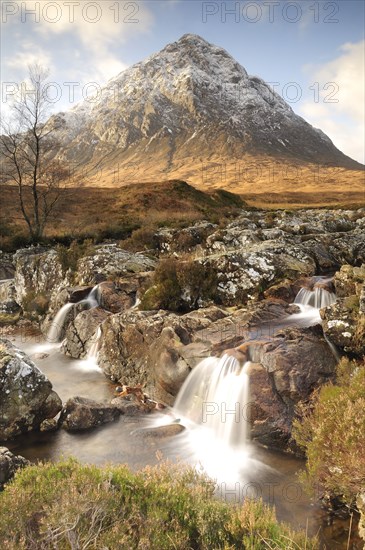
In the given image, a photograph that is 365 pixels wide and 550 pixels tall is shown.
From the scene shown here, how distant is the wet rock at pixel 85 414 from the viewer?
11.1 metres

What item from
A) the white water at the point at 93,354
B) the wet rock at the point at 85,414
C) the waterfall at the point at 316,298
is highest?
the waterfall at the point at 316,298

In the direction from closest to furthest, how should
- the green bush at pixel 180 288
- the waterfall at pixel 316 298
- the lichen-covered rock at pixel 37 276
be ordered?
the waterfall at pixel 316 298 → the green bush at pixel 180 288 → the lichen-covered rock at pixel 37 276

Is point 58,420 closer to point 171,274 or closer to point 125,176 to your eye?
point 171,274

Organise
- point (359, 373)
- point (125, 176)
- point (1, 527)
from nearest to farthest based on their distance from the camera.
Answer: point (1, 527)
point (359, 373)
point (125, 176)

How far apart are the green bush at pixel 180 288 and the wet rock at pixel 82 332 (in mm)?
2254

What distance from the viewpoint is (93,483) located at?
19.5ft

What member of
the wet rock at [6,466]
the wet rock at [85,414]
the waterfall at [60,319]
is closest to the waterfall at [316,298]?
the wet rock at [85,414]

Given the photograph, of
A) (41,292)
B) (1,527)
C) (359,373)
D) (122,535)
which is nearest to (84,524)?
(122,535)

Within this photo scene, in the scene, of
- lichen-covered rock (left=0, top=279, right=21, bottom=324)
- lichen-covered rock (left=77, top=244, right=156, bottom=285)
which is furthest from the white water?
lichen-covered rock (left=0, top=279, right=21, bottom=324)

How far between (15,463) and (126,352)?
689cm

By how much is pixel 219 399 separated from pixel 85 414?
3963mm

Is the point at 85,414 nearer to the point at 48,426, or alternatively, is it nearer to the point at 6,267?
the point at 48,426

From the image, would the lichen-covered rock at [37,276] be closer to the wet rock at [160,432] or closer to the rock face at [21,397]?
the rock face at [21,397]

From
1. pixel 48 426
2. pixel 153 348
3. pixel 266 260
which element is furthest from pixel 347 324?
pixel 48 426
